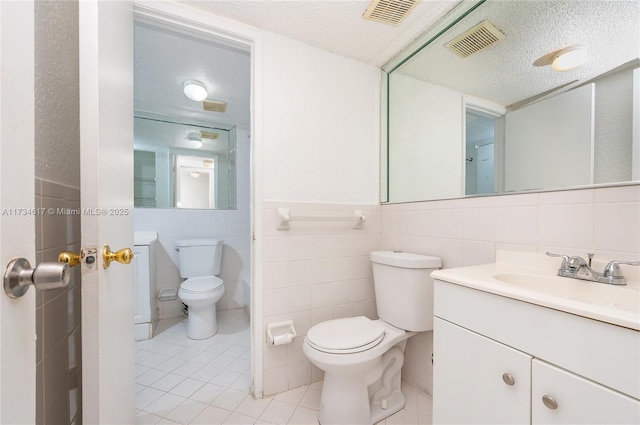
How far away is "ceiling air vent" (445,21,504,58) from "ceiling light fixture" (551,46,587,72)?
0.30 m

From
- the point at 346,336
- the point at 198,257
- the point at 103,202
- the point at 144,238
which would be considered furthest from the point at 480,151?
the point at 144,238

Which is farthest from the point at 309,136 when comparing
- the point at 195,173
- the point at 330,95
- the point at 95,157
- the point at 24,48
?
the point at 195,173

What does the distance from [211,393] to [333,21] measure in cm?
211

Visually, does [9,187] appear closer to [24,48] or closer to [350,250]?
[24,48]

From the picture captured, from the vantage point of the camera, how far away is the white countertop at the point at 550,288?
51 centimetres

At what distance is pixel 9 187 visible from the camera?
37 cm

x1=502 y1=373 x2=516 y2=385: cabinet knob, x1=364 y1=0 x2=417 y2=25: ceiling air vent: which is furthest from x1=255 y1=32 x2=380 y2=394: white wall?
x1=502 y1=373 x2=516 y2=385: cabinet knob

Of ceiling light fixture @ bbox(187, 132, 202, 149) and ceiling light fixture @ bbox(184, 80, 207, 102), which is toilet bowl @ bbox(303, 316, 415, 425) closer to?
ceiling light fixture @ bbox(184, 80, 207, 102)

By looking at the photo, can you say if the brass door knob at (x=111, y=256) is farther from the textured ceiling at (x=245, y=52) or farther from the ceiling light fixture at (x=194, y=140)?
the ceiling light fixture at (x=194, y=140)

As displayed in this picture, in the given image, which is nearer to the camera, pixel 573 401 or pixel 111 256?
pixel 573 401

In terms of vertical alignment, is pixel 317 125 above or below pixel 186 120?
below

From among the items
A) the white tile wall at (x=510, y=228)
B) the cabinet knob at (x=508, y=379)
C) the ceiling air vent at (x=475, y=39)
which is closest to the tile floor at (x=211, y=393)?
the white tile wall at (x=510, y=228)

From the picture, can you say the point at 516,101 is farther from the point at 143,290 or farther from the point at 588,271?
the point at 143,290

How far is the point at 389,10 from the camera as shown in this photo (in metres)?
1.26
